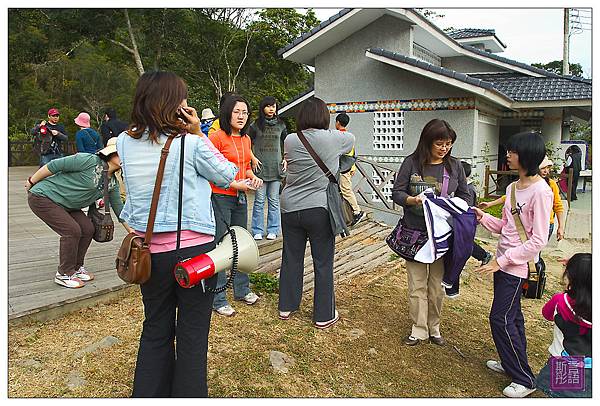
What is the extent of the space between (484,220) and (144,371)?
220 cm

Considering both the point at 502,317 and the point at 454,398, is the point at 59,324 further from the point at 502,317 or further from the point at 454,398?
Result: the point at 502,317

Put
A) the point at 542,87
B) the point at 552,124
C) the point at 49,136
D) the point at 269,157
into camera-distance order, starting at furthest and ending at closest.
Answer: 1. the point at 552,124
2. the point at 542,87
3. the point at 49,136
4. the point at 269,157

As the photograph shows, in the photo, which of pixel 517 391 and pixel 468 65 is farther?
pixel 468 65

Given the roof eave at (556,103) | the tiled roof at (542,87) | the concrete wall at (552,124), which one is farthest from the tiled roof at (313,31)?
the concrete wall at (552,124)

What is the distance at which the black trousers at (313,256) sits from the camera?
3541 millimetres

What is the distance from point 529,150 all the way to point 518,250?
55 cm

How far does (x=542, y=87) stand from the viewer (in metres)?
9.76

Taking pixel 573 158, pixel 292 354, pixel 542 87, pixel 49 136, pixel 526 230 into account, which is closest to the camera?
pixel 526 230

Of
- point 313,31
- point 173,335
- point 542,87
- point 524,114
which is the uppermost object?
point 313,31

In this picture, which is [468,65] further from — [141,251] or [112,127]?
[141,251]

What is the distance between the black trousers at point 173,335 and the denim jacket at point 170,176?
0.17 meters

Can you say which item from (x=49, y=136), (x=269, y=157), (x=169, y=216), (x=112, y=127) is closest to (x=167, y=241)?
(x=169, y=216)

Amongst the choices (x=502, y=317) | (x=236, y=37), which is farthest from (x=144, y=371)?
(x=236, y=37)

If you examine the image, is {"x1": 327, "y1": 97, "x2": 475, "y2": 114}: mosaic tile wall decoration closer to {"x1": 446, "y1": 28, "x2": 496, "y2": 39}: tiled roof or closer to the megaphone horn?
{"x1": 446, "y1": 28, "x2": 496, "y2": 39}: tiled roof
